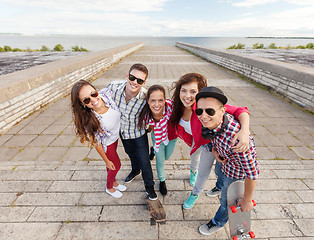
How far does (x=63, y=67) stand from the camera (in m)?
5.63

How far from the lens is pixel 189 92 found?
1795 mm

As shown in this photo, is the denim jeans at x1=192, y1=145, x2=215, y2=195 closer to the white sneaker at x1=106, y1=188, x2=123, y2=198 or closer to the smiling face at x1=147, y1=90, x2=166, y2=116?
the smiling face at x1=147, y1=90, x2=166, y2=116

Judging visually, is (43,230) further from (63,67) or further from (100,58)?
(100,58)

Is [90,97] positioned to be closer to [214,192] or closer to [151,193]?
[151,193]

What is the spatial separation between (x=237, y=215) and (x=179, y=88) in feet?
4.60

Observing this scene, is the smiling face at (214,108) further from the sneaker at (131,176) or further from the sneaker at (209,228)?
the sneaker at (131,176)

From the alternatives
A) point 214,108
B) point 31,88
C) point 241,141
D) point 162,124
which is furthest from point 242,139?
point 31,88

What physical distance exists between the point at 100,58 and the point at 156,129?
27.2ft

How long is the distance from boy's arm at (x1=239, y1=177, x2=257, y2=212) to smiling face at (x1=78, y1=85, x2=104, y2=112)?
158 centimetres

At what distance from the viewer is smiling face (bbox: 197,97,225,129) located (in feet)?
4.27

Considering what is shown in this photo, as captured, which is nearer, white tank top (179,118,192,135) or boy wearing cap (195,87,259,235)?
A: boy wearing cap (195,87,259,235)

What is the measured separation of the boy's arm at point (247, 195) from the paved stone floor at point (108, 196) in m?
0.58

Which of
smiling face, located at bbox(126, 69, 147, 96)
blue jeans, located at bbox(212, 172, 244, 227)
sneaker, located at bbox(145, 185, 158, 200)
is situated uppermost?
smiling face, located at bbox(126, 69, 147, 96)

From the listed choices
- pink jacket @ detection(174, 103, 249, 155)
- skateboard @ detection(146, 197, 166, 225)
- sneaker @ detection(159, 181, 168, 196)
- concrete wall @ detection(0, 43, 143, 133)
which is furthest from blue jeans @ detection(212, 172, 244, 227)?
concrete wall @ detection(0, 43, 143, 133)
